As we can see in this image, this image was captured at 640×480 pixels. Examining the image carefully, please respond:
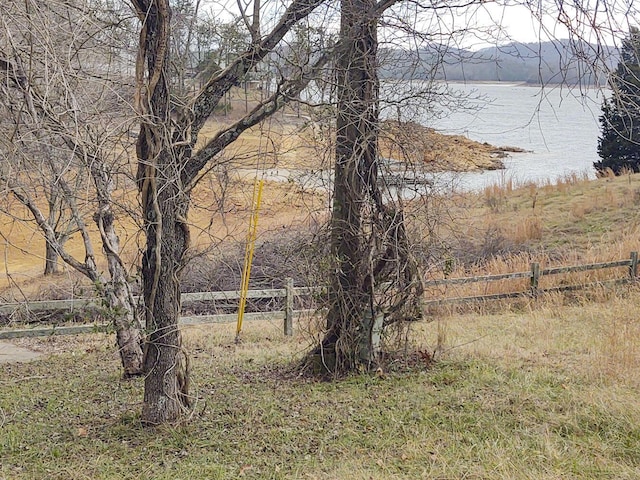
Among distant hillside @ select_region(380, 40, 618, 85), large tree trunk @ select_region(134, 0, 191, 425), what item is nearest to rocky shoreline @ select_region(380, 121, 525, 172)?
distant hillside @ select_region(380, 40, 618, 85)

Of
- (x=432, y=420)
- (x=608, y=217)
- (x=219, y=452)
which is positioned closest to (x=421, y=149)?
(x=432, y=420)

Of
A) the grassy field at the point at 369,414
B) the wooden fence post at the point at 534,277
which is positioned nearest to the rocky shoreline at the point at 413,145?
the grassy field at the point at 369,414

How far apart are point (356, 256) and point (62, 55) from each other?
11.1 feet

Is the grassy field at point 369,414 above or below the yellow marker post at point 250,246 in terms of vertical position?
below

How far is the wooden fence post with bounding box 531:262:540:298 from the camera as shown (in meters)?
11.6

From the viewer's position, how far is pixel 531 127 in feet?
28.9

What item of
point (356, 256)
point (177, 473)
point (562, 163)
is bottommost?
point (177, 473)

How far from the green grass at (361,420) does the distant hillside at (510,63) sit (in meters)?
2.57

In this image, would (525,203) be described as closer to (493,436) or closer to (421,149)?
(421,149)

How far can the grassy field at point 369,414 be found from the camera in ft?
14.2

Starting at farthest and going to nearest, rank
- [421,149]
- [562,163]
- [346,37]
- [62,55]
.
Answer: [562,163] → [421,149] → [346,37] → [62,55]

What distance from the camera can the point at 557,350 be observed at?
7.25 m

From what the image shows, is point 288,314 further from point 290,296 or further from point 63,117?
point 63,117

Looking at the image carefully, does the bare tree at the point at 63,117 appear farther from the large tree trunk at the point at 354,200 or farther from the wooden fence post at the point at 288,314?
the wooden fence post at the point at 288,314
